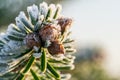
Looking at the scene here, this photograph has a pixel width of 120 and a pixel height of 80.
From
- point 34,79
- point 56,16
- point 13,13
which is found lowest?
point 34,79

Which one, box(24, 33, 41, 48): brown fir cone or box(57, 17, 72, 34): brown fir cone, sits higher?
box(57, 17, 72, 34): brown fir cone

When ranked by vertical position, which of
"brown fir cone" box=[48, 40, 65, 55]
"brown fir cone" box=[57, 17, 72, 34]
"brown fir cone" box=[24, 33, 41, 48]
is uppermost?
"brown fir cone" box=[57, 17, 72, 34]

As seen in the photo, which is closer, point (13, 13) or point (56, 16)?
point (56, 16)

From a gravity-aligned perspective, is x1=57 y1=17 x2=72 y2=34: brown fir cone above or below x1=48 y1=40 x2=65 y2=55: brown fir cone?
above

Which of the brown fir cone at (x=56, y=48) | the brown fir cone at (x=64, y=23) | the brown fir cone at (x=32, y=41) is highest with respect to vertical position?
the brown fir cone at (x=64, y=23)

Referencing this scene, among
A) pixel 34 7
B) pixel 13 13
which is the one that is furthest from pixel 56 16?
pixel 13 13

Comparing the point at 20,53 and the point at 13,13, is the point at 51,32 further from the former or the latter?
the point at 13,13
